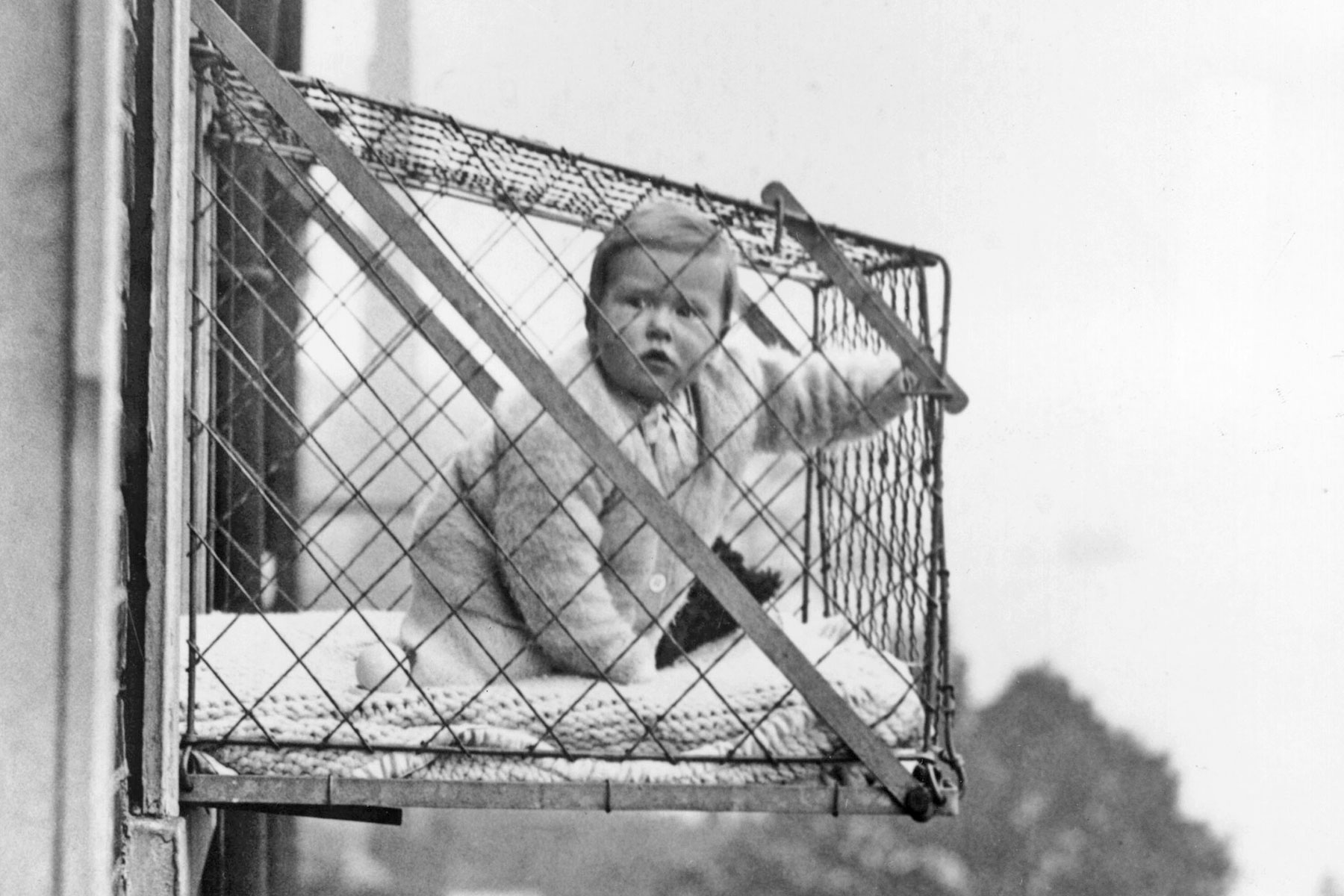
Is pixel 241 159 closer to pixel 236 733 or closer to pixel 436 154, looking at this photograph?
pixel 436 154

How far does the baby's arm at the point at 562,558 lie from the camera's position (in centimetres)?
90

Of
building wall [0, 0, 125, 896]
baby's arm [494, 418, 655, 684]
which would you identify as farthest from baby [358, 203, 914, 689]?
building wall [0, 0, 125, 896]

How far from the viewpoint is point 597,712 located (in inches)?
33.1

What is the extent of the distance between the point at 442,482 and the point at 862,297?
1.12 ft

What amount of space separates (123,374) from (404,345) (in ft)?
1.56

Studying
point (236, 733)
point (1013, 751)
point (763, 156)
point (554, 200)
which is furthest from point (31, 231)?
point (1013, 751)

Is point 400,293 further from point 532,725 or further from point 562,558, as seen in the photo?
point 532,725

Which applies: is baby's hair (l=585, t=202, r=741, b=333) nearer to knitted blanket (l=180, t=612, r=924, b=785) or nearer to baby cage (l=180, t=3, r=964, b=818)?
baby cage (l=180, t=3, r=964, b=818)

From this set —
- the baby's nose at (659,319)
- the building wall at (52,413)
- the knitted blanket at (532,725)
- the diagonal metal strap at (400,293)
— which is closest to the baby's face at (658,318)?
the baby's nose at (659,319)

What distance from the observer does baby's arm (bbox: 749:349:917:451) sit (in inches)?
37.9

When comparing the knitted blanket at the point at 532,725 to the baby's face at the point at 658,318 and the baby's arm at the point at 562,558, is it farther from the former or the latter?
the baby's face at the point at 658,318

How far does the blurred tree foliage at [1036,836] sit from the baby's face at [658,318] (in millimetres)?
361

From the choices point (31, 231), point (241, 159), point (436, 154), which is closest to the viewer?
point (31, 231)

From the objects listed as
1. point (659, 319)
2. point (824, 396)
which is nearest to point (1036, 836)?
point (824, 396)
